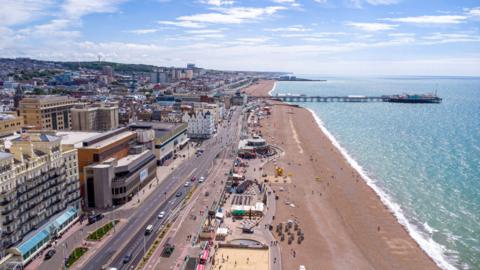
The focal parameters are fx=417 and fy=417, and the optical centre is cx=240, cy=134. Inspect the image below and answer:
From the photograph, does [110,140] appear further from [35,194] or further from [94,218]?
[35,194]

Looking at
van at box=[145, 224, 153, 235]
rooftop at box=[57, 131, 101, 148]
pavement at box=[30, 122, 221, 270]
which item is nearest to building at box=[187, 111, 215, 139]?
pavement at box=[30, 122, 221, 270]

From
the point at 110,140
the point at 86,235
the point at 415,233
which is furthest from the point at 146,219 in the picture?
the point at 415,233

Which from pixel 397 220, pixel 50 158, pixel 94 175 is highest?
pixel 50 158

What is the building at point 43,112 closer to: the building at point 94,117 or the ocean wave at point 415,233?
the building at point 94,117

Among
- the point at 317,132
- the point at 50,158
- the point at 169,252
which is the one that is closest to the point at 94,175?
the point at 50,158

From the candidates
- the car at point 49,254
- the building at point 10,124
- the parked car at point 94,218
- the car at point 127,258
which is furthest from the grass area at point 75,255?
the building at point 10,124

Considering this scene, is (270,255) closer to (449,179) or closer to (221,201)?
(221,201)

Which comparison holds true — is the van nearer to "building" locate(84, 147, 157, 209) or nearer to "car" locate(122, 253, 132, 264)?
"car" locate(122, 253, 132, 264)
